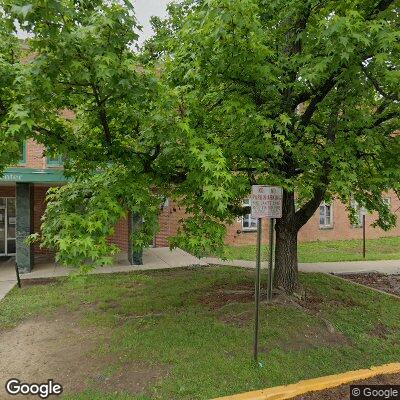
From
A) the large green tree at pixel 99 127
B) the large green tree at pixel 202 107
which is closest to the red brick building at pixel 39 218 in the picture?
the large green tree at pixel 99 127

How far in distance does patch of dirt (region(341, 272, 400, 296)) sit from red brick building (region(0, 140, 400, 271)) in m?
2.04

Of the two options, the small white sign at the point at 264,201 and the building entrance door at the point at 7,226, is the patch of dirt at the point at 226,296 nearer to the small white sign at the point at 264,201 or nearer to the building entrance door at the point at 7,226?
the small white sign at the point at 264,201

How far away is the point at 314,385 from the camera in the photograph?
4797 millimetres

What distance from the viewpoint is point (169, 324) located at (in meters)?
6.56

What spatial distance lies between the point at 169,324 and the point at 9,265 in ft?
28.7

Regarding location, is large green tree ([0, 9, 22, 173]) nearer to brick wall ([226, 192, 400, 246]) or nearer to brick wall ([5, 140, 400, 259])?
brick wall ([5, 140, 400, 259])

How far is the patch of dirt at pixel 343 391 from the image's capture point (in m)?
4.64

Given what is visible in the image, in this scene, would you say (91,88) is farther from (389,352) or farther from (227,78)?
(389,352)

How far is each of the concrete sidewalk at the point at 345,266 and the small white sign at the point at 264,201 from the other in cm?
662

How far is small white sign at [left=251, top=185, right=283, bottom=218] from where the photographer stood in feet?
16.3

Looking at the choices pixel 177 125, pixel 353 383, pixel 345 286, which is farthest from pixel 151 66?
pixel 345 286

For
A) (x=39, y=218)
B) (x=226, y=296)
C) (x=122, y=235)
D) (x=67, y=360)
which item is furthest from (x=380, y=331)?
(x=39, y=218)

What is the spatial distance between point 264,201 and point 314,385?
246 centimetres

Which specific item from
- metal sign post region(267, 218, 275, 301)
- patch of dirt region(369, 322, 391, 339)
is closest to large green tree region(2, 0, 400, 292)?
metal sign post region(267, 218, 275, 301)
